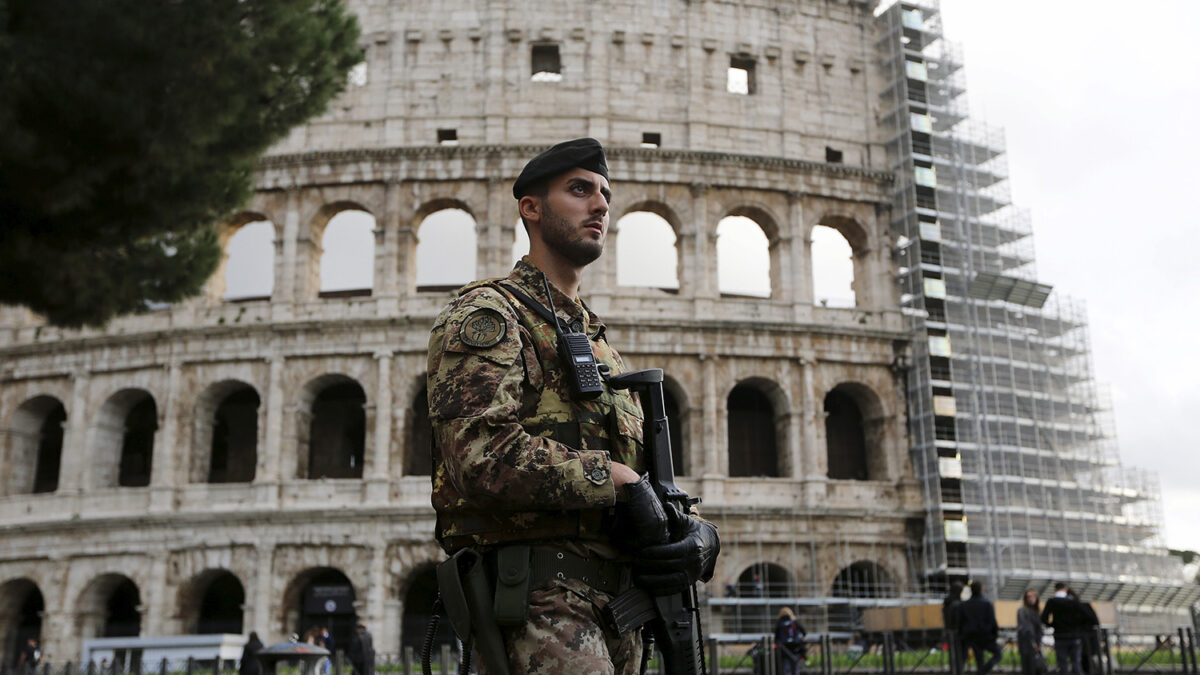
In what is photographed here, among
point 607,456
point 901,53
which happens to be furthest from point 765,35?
point 607,456

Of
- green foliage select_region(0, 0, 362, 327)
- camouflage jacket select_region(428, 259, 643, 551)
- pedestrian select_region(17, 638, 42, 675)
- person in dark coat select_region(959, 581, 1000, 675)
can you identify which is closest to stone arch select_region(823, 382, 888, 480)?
person in dark coat select_region(959, 581, 1000, 675)

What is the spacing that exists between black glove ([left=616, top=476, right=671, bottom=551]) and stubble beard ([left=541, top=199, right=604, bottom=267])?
2.17 feet

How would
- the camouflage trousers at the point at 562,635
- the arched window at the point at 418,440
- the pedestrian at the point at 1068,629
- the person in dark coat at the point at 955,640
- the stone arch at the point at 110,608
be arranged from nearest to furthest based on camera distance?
the camouflage trousers at the point at 562,635
the pedestrian at the point at 1068,629
the person in dark coat at the point at 955,640
the stone arch at the point at 110,608
the arched window at the point at 418,440

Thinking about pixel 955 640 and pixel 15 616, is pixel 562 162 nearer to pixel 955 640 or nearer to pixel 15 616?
pixel 955 640

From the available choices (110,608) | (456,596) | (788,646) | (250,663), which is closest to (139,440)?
(110,608)

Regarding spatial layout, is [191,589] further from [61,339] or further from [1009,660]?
[1009,660]

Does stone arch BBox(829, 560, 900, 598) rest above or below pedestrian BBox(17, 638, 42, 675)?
above

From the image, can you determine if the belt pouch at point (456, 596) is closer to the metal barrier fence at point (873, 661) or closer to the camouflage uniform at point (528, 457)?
the camouflage uniform at point (528, 457)

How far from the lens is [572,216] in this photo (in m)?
2.76

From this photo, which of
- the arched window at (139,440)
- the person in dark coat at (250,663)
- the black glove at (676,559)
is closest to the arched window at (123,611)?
the arched window at (139,440)

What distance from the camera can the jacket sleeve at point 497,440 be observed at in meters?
2.30

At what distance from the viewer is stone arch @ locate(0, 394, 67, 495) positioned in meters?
23.0

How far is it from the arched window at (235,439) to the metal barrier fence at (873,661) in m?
4.85

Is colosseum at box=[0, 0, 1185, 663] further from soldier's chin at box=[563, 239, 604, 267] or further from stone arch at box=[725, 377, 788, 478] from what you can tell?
soldier's chin at box=[563, 239, 604, 267]
